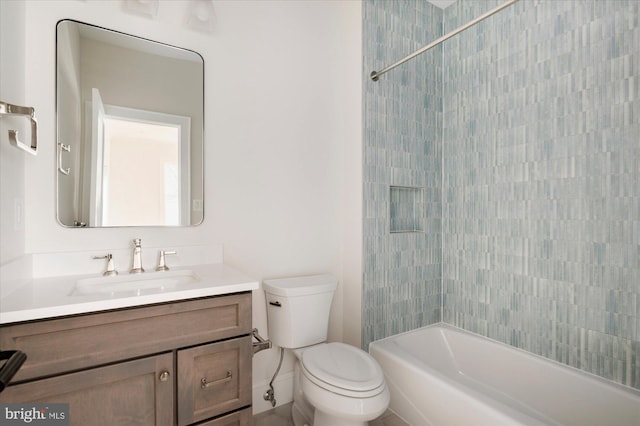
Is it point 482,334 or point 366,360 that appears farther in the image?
point 482,334

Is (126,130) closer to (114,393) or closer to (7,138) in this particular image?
(7,138)

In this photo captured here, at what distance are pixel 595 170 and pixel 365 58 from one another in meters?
1.41

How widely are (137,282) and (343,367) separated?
1.03 meters

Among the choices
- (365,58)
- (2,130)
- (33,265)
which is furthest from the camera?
(365,58)

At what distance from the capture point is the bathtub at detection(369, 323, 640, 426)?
56.7 inches

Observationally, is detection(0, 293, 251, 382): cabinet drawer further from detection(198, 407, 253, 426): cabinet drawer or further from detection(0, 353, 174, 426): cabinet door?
detection(198, 407, 253, 426): cabinet drawer

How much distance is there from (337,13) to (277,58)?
2.00 ft

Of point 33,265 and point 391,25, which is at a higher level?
point 391,25

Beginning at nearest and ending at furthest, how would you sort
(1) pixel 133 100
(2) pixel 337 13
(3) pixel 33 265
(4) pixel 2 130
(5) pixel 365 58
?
(4) pixel 2 130, (3) pixel 33 265, (1) pixel 133 100, (5) pixel 365 58, (2) pixel 337 13

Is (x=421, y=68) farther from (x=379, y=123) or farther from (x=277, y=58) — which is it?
(x=277, y=58)

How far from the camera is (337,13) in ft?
7.27

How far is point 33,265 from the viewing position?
1357mm

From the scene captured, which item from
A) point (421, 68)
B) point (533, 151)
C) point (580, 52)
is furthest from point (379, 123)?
point (580, 52)

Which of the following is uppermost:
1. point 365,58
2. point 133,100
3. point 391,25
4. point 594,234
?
point 391,25
